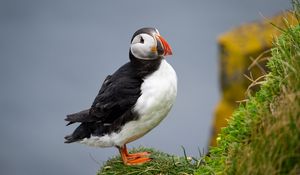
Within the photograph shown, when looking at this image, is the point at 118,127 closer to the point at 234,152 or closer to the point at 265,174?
→ the point at 234,152

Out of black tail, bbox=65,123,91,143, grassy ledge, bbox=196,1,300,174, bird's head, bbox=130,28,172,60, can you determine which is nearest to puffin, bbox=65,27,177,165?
bird's head, bbox=130,28,172,60

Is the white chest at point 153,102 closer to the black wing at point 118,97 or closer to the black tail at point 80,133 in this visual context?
the black wing at point 118,97

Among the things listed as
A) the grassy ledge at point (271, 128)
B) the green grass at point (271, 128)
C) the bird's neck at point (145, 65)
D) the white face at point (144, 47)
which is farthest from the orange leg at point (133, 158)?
the grassy ledge at point (271, 128)

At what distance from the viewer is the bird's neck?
27.0 ft

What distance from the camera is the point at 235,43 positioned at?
17.4 meters

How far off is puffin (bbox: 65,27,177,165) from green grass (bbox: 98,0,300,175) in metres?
1.24

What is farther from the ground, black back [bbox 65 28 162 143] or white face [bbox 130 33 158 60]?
white face [bbox 130 33 158 60]

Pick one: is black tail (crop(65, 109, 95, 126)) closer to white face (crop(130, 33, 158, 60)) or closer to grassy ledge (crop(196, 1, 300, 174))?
white face (crop(130, 33, 158, 60))

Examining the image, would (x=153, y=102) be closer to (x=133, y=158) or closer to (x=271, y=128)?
(x=133, y=158)

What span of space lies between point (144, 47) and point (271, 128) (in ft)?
9.75

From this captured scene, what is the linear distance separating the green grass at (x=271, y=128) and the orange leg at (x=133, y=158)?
148cm

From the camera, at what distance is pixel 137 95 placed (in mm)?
8219

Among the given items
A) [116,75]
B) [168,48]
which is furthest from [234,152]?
[116,75]

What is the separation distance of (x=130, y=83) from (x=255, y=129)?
104 inches
